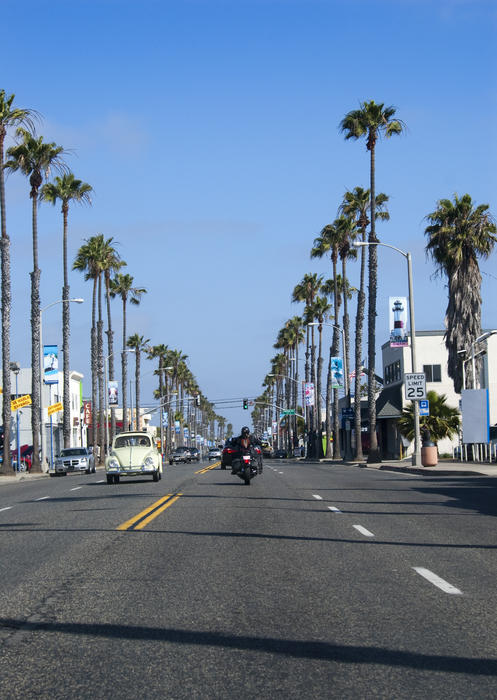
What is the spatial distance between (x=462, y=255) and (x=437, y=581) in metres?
40.3

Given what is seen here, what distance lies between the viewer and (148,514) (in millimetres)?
19109

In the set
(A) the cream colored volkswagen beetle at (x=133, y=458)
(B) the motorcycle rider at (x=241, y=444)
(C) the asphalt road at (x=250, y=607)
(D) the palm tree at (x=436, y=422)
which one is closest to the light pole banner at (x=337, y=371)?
(D) the palm tree at (x=436, y=422)

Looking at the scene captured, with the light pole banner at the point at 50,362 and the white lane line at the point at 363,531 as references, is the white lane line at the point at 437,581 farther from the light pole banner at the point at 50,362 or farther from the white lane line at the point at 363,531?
the light pole banner at the point at 50,362

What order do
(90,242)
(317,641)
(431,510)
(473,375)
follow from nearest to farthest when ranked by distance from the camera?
(317,641)
(431,510)
(473,375)
(90,242)

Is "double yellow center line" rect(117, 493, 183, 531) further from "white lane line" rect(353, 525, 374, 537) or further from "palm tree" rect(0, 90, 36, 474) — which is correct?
"palm tree" rect(0, 90, 36, 474)

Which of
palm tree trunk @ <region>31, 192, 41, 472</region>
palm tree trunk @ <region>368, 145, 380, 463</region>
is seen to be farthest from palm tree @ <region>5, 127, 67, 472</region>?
palm tree trunk @ <region>368, 145, 380, 463</region>

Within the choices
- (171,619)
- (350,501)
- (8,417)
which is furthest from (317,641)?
(8,417)

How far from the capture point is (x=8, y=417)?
161ft

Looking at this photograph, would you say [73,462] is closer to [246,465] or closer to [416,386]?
[416,386]

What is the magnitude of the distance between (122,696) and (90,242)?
7305 centimetres

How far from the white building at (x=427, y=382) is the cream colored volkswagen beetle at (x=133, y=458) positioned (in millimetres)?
37771

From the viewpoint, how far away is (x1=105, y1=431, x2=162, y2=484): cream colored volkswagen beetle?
3438 centimetres

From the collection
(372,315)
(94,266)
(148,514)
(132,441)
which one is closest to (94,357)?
(94,266)

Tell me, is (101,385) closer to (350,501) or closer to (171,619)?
(350,501)
